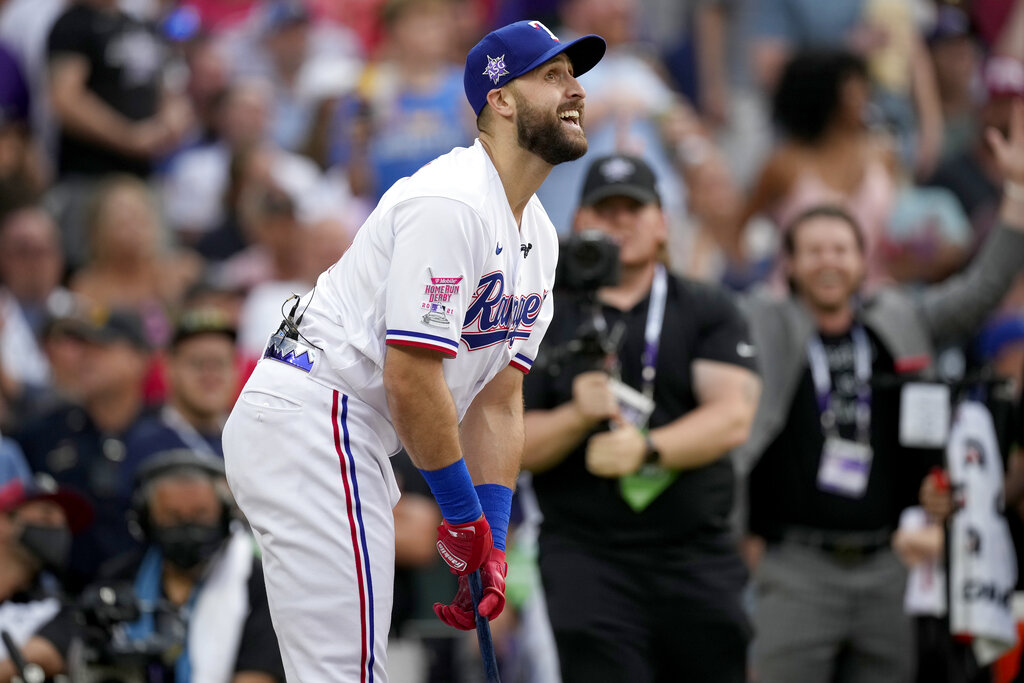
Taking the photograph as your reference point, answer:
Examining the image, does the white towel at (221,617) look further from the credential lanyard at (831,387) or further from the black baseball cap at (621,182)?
the credential lanyard at (831,387)

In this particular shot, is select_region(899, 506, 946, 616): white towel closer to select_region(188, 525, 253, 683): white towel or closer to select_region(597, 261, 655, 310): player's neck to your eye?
select_region(597, 261, 655, 310): player's neck

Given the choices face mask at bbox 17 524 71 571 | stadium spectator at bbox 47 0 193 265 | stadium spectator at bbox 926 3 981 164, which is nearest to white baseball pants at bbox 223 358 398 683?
face mask at bbox 17 524 71 571

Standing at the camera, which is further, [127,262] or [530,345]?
[127,262]

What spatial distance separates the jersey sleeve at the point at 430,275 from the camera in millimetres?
3994

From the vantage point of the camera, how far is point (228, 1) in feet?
40.5

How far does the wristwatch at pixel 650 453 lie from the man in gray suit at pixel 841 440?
980 millimetres

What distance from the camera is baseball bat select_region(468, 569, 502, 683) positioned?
4.32 m

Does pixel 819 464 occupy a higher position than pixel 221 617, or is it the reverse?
pixel 819 464

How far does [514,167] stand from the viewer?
14.1 ft

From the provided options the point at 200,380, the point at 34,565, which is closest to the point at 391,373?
the point at 34,565

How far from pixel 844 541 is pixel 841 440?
17.1 inches

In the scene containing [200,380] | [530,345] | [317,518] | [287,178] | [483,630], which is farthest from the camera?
[287,178]

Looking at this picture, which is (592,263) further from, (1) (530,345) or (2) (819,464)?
(2) (819,464)

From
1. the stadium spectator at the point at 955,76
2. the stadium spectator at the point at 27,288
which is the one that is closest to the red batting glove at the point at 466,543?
the stadium spectator at the point at 27,288
